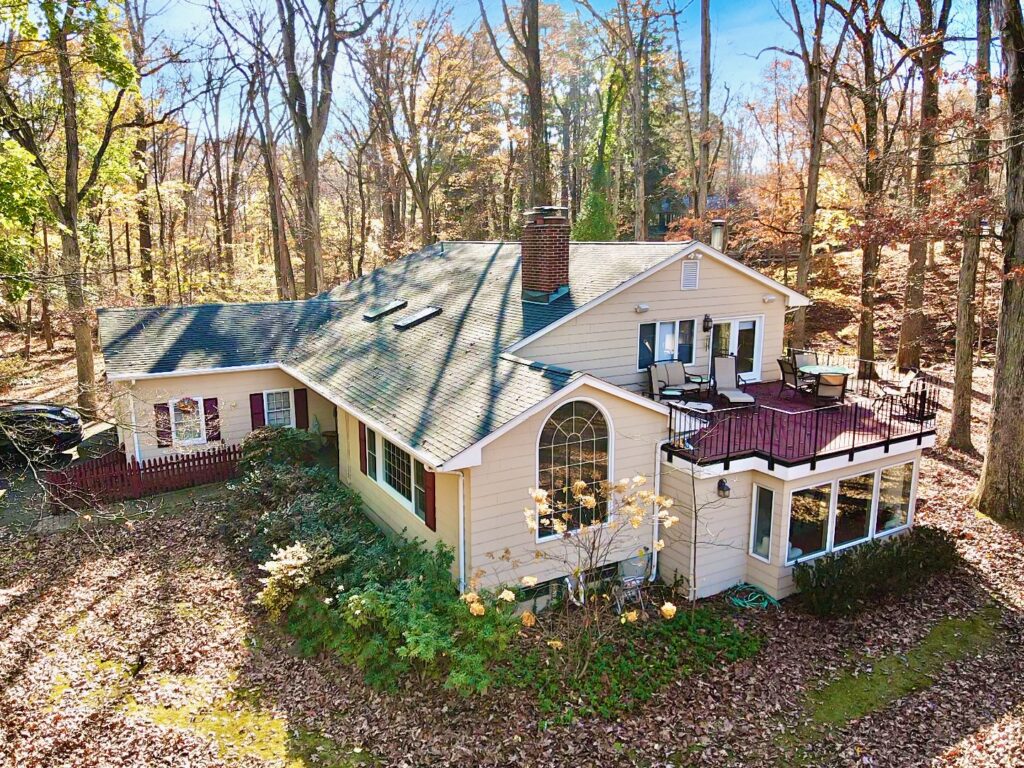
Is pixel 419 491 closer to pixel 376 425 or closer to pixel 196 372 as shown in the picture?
pixel 376 425

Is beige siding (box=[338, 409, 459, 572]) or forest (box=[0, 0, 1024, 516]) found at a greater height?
forest (box=[0, 0, 1024, 516])

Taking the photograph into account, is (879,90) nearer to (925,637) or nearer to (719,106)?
(719,106)

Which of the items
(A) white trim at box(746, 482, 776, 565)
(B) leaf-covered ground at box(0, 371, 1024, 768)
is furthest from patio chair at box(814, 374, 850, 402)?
(B) leaf-covered ground at box(0, 371, 1024, 768)

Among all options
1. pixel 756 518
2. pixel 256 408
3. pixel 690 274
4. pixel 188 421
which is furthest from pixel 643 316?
pixel 188 421

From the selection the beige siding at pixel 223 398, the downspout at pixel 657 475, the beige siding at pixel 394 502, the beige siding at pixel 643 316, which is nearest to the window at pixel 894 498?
the beige siding at pixel 643 316

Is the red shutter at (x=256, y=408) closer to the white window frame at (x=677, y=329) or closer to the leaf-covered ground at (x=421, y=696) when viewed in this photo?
the leaf-covered ground at (x=421, y=696)

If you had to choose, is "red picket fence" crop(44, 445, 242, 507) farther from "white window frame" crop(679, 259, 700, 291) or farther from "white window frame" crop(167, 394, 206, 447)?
"white window frame" crop(679, 259, 700, 291)
